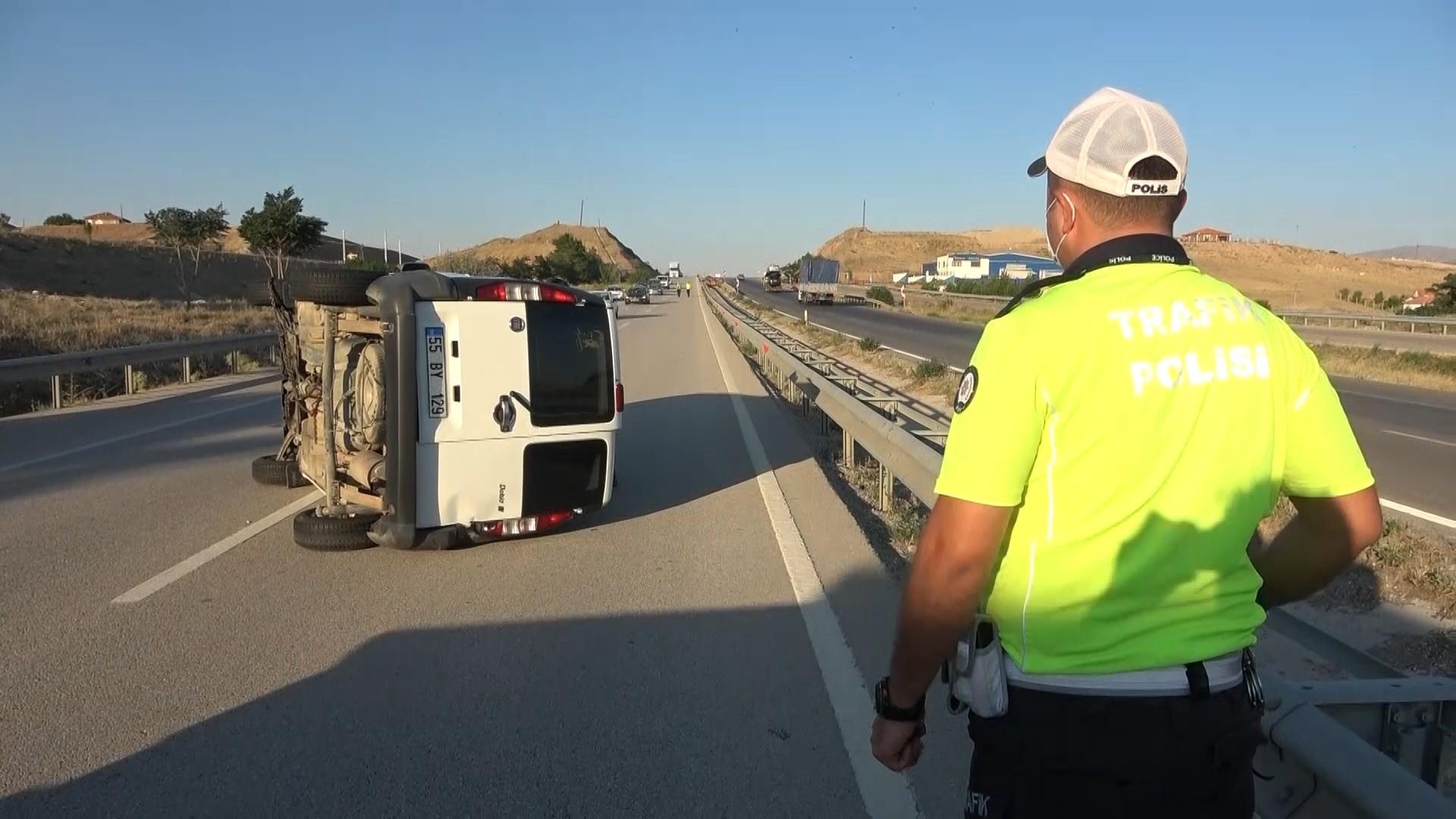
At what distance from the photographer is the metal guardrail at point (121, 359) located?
15039mm

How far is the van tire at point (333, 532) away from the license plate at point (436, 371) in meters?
1.05

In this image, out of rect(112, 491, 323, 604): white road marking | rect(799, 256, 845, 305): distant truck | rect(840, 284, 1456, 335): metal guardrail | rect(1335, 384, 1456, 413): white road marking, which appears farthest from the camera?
rect(799, 256, 845, 305): distant truck

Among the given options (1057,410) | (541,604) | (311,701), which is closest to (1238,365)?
(1057,410)

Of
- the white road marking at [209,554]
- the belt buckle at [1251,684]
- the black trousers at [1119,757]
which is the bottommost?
the white road marking at [209,554]

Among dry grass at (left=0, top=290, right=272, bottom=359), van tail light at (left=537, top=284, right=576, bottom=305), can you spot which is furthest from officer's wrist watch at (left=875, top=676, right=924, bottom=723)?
dry grass at (left=0, top=290, right=272, bottom=359)

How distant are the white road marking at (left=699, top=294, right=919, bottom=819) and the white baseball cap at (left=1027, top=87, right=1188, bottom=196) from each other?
256 centimetres

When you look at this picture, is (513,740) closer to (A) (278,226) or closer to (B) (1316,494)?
(B) (1316,494)

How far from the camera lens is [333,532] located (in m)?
7.20

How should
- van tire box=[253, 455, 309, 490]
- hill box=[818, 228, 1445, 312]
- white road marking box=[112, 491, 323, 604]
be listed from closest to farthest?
white road marking box=[112, 491, 323, 604] → van tire box=[253, 455, 309, 490] → hill box=[818, 228, 1445, 312]

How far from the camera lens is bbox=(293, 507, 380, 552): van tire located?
7.22 meters

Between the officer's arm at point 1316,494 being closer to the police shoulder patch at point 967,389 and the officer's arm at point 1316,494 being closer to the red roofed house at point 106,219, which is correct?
the police shoulder patch at point 967,389

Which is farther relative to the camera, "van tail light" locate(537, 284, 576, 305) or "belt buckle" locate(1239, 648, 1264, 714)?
"van tail light" locate(537, 284, 576, 305)

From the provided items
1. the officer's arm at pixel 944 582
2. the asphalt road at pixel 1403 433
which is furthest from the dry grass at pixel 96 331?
the officer's arm at pixel 944 582

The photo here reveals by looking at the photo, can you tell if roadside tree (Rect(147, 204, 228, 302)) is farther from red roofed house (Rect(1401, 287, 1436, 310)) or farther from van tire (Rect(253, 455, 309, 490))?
red roofed house (Rect(1401, 287, 1436, 310))
